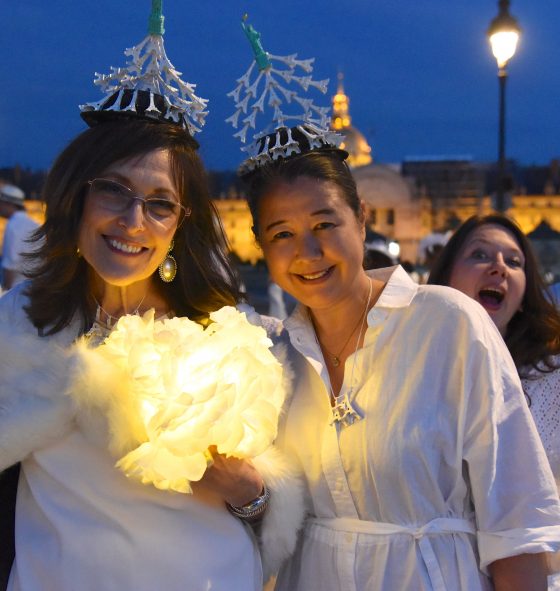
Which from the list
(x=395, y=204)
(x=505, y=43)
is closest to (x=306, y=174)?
(x=505, y=43)

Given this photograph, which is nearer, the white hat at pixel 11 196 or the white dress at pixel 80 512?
the white dress at pixel 80 512

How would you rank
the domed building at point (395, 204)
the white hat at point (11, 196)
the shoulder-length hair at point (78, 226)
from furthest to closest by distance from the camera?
the domed building at point (395, 204) < the white hat at point (11, 196) < the shoulder-length hair at point (78, 226)

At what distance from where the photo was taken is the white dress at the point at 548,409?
3.41 metres

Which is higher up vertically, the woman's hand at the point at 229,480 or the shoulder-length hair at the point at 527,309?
the shoulder-length hair at the point at 527,309

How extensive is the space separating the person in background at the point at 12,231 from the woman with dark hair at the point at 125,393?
6286 millimetres

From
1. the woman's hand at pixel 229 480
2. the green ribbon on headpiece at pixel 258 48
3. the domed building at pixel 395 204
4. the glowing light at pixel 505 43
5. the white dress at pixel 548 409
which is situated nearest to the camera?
the woman's hand at pixel 229 480

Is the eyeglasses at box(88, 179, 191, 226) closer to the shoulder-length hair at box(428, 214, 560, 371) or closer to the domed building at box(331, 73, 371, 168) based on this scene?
the shoulder-length hair at box(428, 214, 560, 371)

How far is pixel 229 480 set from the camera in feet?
8.48

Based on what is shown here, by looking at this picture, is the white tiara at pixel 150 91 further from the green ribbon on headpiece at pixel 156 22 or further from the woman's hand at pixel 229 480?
the woman's hand at pixel 229 480

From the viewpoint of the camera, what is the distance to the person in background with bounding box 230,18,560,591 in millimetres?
2641

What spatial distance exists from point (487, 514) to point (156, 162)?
68.9 inches

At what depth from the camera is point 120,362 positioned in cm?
238

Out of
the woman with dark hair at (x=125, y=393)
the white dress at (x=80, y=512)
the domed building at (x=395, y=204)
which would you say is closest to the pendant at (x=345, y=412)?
the woman with dark hair at (x=125, y=393)

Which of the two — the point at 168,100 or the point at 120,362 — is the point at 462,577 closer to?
the point at 120,362
